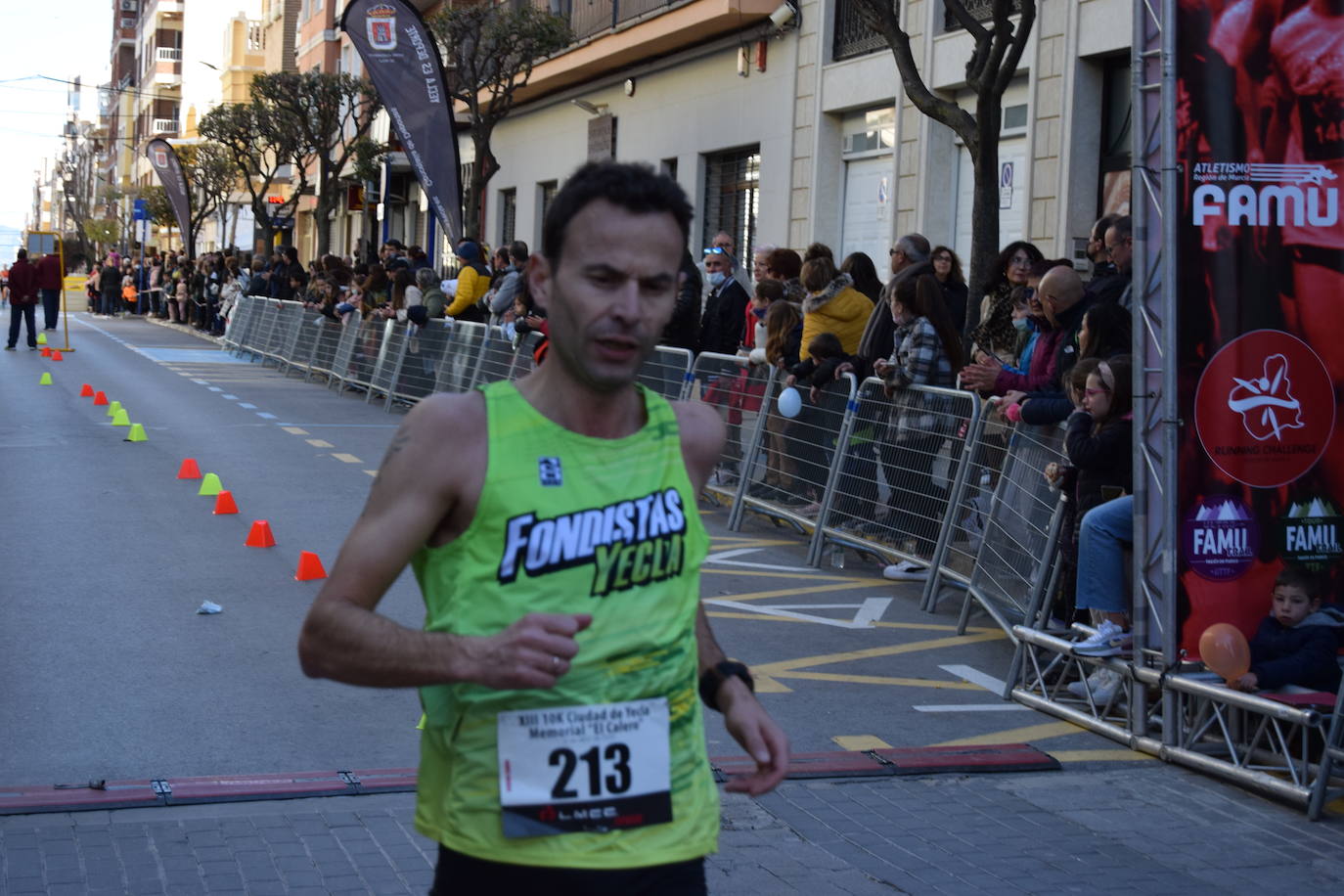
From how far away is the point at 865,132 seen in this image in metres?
21.3

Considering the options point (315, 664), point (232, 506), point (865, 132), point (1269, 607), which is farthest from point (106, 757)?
point (865, 132)

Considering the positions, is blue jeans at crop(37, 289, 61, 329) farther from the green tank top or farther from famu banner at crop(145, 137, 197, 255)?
the green tank top

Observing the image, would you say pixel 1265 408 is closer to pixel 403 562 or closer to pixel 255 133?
pixel 403 562

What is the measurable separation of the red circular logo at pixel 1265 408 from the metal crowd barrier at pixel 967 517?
2.73ft

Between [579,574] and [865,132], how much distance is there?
19348mm

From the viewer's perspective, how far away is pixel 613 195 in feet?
8.50

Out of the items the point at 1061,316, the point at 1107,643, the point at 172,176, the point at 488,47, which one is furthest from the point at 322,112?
the point at 1107,643

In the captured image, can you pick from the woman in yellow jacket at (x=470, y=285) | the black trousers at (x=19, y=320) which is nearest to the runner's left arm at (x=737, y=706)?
the woman in yellow jacket at (x=470, y=285)

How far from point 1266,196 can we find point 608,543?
14.9 feet

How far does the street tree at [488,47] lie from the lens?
2777cm

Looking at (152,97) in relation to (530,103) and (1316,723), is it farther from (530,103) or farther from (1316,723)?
(1316,723)

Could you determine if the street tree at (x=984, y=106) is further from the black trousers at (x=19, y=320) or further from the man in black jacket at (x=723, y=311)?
the black trousers at (x=19, y=320)

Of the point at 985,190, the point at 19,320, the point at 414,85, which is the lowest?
the point at 19,320

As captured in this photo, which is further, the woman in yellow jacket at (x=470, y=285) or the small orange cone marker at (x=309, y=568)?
the woman in yellow jacket at (x=470, y=285)
